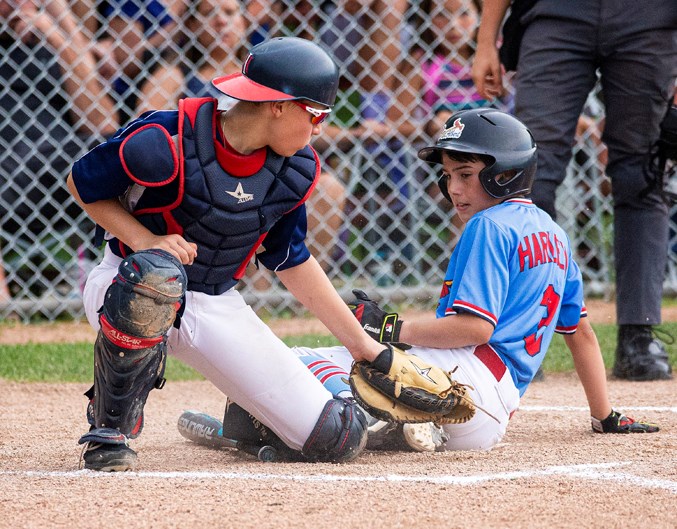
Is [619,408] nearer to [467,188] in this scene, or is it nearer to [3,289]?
[467,188]

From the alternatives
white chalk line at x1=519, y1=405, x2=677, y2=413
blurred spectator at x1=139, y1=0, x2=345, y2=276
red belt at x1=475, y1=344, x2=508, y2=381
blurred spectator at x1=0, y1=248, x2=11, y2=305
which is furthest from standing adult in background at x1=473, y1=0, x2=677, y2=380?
blurred spectator at x1=0, y1=248, x2=11, y2=305

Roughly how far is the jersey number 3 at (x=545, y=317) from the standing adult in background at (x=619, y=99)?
1183 mm

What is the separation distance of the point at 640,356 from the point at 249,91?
7.99 ft

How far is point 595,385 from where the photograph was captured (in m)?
3.23

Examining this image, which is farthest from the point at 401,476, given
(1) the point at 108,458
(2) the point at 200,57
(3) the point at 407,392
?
(2) the point at 200,57

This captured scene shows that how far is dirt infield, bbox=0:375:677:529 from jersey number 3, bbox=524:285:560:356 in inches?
11.6

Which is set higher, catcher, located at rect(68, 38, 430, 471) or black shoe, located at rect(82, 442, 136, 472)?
catcher, located at rect(68, 38, 430, 471)

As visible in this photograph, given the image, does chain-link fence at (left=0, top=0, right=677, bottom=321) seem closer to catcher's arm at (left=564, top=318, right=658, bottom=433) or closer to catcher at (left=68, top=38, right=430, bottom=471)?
catcher's arm at (left=564, top=318, right=658, bottom=433)

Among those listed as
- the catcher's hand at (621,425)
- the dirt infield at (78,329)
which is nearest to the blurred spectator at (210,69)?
the dirt infield at (78,329)

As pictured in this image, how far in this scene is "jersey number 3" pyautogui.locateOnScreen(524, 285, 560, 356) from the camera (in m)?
3.04

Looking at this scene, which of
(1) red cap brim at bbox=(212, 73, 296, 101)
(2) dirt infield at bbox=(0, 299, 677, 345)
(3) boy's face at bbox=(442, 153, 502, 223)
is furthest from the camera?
(2) dirt infield at bbox=(0, 299, 677, 345)

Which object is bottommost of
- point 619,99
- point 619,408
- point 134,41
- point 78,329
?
point 78,329

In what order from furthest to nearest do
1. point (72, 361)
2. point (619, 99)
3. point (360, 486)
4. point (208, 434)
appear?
point (72, 361)
point (619, 99)
point (208, 434)
point (360, 486)

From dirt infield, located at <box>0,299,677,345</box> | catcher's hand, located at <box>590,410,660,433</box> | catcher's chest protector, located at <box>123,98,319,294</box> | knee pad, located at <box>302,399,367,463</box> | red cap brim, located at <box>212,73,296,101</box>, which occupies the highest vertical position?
red cap brim, located at <box>212,73,296,101</box>
